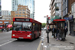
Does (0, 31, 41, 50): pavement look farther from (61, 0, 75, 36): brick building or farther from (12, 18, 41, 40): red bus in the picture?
(61, 0, 75, 36): brick building

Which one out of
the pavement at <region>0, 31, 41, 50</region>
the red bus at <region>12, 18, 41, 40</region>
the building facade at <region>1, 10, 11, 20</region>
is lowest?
the pavement at <region>0, 31, 41, 50</region>

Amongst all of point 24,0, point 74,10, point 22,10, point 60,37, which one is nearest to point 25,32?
point 60,37

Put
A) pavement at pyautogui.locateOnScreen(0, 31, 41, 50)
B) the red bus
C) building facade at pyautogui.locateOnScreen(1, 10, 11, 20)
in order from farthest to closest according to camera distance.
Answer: building facade at pyautogui.locateOnScreen(1, 10, 11, 20) → the red bus → pavement at pyautogui.locateOnScreen(0, 31, 41, 50)

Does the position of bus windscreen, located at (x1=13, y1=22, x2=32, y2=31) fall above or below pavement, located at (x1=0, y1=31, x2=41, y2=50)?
above

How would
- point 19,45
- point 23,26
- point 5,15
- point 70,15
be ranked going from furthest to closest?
point 5,15 < point 70,15 < point 23,26 < point 19,45

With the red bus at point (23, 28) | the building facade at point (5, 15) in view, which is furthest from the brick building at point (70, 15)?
the building facade at point (5, 15)

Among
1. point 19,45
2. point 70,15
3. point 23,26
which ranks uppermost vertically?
point 70,15

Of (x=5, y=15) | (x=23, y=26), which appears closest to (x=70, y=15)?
(x=23, y=26)

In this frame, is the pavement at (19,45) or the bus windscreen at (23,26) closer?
the pavement at (19,45)

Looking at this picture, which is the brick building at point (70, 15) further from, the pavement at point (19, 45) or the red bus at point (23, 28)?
the pavement at point (19, 45)

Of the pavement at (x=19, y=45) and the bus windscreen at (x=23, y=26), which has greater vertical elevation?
the bus windscreen at (x=23, y=26)

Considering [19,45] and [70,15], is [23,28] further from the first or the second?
[70,15]

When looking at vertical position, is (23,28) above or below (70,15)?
below

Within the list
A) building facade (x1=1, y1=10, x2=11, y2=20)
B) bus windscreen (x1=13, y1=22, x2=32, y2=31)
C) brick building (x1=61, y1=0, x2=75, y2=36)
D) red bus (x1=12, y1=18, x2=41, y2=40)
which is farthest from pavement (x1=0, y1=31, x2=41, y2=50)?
building facade (x1=1, y1=10, x2=11, y2=20)
